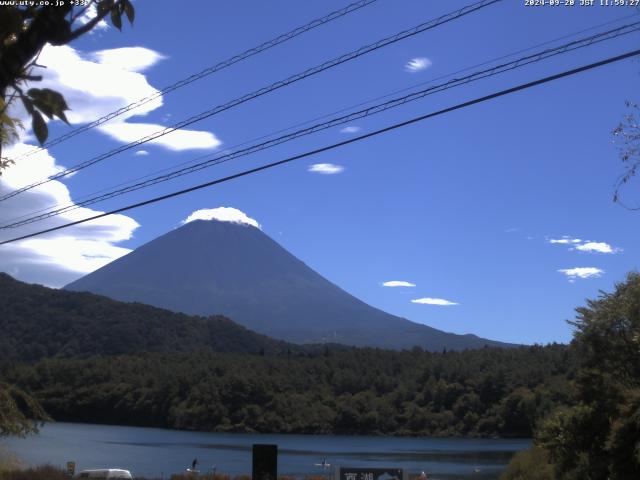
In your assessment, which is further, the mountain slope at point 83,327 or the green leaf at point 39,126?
the mountain slope at point 83,327

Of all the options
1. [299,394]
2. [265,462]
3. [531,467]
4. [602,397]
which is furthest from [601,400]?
[299,394]

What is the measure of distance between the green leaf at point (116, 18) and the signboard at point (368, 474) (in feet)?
35.1

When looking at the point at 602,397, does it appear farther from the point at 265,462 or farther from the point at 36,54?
the point at 36,54

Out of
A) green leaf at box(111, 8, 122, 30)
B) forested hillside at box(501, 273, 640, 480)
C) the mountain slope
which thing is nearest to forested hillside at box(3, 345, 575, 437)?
the mountain slope

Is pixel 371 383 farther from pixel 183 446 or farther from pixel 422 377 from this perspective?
pixel 183 446

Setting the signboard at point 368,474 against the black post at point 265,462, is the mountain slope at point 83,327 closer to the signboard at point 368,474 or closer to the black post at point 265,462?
the signboard at point 368,474

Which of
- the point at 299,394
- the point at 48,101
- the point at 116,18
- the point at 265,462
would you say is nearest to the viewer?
the point at 48,101

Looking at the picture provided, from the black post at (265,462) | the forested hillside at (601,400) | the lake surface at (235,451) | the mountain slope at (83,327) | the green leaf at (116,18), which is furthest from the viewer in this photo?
the mountain slope at (83,327)

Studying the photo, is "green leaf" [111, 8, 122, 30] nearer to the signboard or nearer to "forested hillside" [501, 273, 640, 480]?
the signboard

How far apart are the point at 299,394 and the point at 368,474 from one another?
362 ft

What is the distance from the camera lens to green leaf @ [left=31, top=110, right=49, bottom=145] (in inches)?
117

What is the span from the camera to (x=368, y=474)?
1312cm

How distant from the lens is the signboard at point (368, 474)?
13016mm

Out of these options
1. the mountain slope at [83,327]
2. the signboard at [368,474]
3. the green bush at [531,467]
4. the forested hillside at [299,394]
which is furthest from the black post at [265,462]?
the mountain slope at [83,327]
